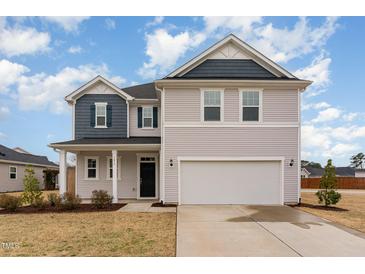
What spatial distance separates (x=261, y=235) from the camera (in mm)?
8023

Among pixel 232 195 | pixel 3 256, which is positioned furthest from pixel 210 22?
pixel 3 256

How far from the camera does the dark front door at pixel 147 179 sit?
52.7ft

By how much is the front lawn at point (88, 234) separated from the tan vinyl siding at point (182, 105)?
448 cm

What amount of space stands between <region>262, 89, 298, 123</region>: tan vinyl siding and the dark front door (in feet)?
20.5

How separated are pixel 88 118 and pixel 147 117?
3111 millimetres

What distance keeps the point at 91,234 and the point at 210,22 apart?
31.6ft

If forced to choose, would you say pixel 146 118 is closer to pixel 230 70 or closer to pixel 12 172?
pixel 230 70

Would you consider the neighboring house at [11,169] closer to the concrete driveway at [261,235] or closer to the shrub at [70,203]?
the shrub at [70,203]

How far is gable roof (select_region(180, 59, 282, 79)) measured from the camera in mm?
14234

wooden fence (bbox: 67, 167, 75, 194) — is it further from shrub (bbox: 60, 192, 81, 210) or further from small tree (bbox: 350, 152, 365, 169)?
small tree (bbox: 350, 152, 365, 169)

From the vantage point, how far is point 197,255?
20.8 feet

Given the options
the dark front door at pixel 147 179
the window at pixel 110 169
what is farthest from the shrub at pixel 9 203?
the dark front door at pixel 147 179

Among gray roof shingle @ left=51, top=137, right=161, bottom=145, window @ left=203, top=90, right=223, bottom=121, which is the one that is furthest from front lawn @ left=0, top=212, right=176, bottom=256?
window @ left=203, top=90, right=223, bottom=121

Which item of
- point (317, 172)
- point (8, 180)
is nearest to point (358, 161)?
point (317, 172)
